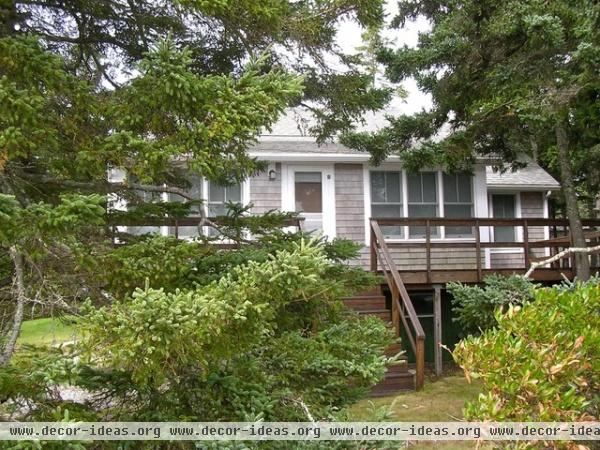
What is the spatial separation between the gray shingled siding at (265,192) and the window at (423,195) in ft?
10.1

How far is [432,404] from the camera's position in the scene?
7.51 m

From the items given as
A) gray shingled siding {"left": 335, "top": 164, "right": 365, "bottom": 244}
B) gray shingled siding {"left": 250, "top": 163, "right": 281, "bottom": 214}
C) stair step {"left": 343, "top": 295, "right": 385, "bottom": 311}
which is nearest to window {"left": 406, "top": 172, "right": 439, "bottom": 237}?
gray shingled siding {"left": 335, "top": 164, "right": 365, "bottom": 244}

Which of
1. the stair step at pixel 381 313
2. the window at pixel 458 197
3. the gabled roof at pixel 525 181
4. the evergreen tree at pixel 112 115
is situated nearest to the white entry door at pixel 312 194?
the window at pixel 458 197

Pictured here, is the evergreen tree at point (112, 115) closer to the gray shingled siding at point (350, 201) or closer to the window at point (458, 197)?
the gray shingled siding at point (350, 201)

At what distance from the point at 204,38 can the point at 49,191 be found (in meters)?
2.43

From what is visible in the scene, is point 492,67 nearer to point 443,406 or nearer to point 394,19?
point 394,19

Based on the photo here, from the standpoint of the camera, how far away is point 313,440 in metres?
3.41

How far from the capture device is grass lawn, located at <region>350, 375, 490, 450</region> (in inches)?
247

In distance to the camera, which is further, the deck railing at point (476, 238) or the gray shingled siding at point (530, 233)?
the gray shingled siding at point (530, 233)

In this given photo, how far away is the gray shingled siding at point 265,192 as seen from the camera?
1177 centimetres

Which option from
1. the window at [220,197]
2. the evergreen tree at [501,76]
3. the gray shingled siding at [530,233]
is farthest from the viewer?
the gray shingled siding at [530,233]

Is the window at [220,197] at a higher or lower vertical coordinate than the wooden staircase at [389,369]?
higher

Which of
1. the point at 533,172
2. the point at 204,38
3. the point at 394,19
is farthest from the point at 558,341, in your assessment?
the point at 533,172

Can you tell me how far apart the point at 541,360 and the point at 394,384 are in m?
5.70
